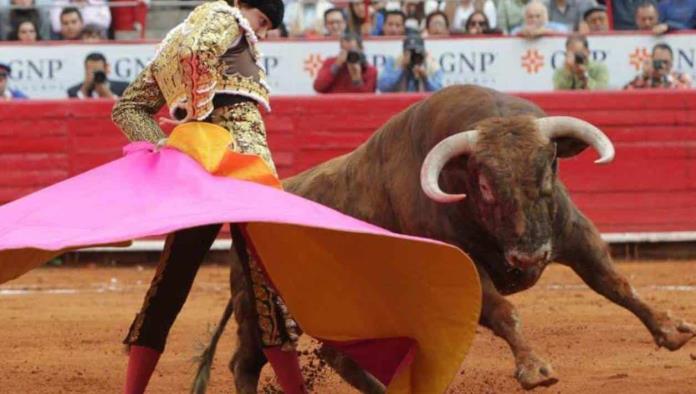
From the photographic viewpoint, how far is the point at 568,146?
491 cm

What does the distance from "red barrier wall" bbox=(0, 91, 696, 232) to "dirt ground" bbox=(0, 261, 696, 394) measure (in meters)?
0.53

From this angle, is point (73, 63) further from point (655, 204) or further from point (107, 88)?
point (655, 204)

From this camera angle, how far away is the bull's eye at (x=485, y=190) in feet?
15.3

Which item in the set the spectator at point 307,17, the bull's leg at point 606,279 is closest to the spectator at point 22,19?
the spectator at point 307,17

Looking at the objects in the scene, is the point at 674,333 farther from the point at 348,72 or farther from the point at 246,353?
the point at 348,72

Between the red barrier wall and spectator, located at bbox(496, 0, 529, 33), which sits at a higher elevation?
spectator, located at bbox(496, 0, 529, 33)

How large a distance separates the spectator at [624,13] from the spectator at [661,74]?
744 millimetres

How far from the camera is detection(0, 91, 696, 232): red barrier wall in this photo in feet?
33.6

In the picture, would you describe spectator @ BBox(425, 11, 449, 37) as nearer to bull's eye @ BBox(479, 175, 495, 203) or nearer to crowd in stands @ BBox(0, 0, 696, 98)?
crowd in stands @ BBox(0, 0, 696, 98)

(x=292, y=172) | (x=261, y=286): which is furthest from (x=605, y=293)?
(x=292, y=172)

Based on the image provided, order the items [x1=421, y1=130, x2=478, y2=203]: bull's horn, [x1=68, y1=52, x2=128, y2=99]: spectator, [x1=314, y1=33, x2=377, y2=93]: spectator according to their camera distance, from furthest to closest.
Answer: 1. [x1=68, y1=52, x2=128, y2=99]: spectator
2. [x1=314, y1=33, x2=377, y2=93]: spectator
3. [x1=421, y1=130, x2=478, y2=203]: bull's horn

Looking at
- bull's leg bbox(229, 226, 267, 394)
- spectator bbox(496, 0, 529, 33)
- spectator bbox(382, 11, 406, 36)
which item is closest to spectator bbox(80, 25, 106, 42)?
spectator bbox(382, 11, 406, 36)

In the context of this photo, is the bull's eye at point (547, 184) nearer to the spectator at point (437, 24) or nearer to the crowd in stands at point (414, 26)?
the crowd in stands at point (414, 26)

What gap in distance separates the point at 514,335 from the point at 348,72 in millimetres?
6094
